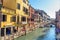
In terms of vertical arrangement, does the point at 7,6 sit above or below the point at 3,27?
above

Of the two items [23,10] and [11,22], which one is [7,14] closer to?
[11,22]

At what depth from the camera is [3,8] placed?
4.93 metres

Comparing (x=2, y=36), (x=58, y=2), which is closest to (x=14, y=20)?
(x=2, y=36)

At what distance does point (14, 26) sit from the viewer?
20.3ft

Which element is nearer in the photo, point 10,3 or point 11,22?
point 10,3

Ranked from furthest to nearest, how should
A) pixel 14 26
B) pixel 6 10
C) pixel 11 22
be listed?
pixel 14 26 < pixel 11 22 < pixel 6 10

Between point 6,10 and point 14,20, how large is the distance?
753 millimetres

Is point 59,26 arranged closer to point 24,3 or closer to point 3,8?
point 3,8

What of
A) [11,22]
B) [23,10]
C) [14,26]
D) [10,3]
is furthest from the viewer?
[23,10]

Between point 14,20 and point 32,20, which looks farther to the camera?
point 32,20

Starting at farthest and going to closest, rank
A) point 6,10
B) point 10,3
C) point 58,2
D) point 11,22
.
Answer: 1. point 11,22
2. point 6,10
3. point 10,3
4. point 58,2

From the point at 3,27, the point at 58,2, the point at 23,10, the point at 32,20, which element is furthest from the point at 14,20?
the point at 32,20

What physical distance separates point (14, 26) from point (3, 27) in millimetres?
959

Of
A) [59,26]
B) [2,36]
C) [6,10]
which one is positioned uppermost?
[6,10]
